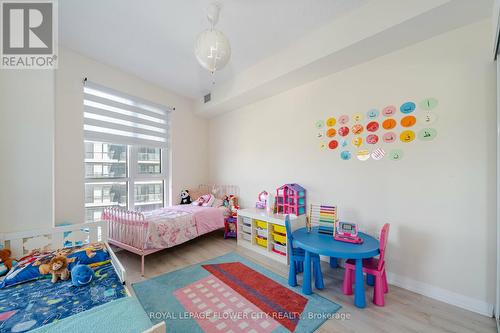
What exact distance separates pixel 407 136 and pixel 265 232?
7.17ft

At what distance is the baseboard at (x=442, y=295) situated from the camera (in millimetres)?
1766

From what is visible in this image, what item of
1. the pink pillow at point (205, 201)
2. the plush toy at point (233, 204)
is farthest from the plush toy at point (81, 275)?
the plush toy at point (233, 204)

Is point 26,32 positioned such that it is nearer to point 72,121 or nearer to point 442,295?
point 72,121

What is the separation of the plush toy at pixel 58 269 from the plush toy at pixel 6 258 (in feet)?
1.37

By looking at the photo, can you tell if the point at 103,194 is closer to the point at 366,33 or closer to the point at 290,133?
the point at 290,133

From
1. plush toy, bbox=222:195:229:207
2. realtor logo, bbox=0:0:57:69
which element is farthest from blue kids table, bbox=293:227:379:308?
realtor logo, bbox=0:0:57:69

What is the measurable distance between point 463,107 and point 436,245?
53.3 inches

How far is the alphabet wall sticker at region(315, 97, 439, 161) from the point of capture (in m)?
2.08

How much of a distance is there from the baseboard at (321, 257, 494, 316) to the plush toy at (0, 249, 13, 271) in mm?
3601

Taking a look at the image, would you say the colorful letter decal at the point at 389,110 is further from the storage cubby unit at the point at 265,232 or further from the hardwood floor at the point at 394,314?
the hardwood floor at the point at 394,314

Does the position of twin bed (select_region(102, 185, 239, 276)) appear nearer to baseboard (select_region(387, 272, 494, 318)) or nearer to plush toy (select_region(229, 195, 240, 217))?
plush toy (select_region(229, 195, 240, 217))

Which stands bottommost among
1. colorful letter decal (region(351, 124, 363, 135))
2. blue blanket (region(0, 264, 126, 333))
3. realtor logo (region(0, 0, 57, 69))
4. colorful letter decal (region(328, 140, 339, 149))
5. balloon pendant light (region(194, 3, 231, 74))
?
blue blanket (region(0, 264, 126, 333))

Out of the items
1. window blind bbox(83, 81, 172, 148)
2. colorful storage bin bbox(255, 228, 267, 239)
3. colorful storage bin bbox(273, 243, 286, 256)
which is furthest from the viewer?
colorful storage bin bbox(255, 228, 267, 239)

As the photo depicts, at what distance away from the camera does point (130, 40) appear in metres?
2.54
